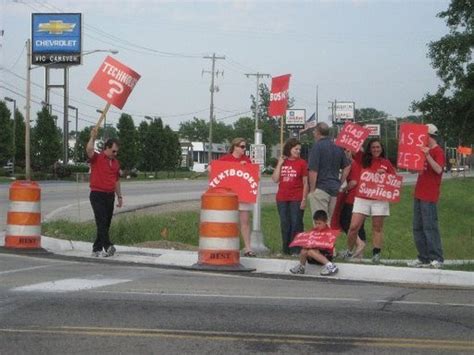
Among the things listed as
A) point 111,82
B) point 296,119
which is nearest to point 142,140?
point 296,119

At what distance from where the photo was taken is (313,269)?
35.8ft

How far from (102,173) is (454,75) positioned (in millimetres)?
31074

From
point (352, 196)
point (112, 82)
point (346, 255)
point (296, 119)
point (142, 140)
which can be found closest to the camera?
point (346, 255)

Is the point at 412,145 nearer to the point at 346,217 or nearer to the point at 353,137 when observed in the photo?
the point at 353,137

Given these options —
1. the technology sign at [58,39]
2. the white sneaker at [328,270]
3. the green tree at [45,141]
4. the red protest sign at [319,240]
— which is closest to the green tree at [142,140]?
the technology sign at [58,39]

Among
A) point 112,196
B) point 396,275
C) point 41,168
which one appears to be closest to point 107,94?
point 112,196

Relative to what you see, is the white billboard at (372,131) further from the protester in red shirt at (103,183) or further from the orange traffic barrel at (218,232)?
the protester in red shirt at (103,183)

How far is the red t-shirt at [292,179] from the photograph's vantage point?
12242 millimetres

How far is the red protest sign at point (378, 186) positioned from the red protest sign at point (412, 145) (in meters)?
0.59

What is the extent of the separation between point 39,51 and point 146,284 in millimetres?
71554

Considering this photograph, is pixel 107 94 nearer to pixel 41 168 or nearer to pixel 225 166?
pixel 225 166

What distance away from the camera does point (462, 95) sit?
37.6m

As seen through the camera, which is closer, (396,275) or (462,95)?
(396,275)

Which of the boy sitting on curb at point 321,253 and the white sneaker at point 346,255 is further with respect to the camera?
the white sneaker at point 346,255
